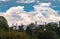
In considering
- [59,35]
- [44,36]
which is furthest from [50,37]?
[59,35]

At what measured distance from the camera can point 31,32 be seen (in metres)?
75.2

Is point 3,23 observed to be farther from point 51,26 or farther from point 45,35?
point 51,26

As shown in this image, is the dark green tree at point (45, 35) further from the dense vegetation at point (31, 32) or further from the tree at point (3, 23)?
the tree at point (3, 23)

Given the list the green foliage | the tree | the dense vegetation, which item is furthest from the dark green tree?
the green foliage

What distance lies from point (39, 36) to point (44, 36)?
1.41m

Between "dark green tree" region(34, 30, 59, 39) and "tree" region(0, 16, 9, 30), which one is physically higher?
"tree" region(0, 16, 9, 30)

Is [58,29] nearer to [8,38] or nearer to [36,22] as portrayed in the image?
[36,22]

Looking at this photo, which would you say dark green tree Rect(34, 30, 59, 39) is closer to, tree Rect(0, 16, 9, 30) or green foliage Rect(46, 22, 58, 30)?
tree Rect(0, 16, 9, 30)

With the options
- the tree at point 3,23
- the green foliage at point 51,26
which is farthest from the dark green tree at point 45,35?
the green foliage at point 51,26

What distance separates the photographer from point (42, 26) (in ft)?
279

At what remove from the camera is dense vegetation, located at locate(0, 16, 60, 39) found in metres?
58.8

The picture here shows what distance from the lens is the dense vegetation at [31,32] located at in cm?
→ 5878

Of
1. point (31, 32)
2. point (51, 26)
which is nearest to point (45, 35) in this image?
point (31, 32)

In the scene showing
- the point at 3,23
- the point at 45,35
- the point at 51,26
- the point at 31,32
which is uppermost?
the point at 3,23
